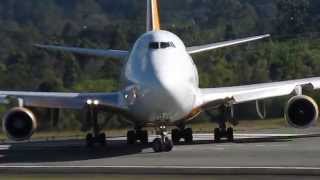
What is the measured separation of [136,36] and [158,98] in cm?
7202

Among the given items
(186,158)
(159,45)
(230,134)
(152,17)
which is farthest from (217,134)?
(186,158)

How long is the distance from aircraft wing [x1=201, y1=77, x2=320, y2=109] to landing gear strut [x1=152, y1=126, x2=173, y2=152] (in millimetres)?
3571

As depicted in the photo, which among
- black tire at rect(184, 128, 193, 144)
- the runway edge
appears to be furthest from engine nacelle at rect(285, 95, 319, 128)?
the runway edge

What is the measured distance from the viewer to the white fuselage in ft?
87.7

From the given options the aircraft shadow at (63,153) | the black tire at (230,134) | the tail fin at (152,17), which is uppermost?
the tail fin at (152,17)

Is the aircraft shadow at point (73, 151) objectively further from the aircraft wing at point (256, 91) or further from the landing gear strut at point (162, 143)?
the aircraft wing at point (256, 91)

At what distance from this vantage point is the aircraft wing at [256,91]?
1236 inches

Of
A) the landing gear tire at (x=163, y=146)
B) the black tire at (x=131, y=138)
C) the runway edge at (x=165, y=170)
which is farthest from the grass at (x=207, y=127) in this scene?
the runway edge at (x=165, y=170)

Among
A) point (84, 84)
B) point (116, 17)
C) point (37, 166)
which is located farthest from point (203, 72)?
point (116, 17)

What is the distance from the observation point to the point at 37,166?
77.9ft

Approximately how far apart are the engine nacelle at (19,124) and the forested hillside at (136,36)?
46.4 ft

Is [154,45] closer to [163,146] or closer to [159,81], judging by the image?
[159,81]

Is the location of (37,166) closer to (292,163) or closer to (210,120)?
(292,163)

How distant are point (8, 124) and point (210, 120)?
21303 mm
